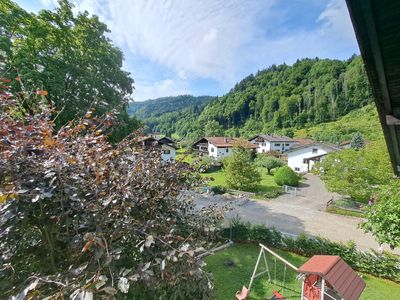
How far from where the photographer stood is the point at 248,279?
8.19 metres

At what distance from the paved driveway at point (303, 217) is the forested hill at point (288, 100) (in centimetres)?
4348

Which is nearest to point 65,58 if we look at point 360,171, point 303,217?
point 303,217

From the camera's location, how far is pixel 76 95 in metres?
11.3

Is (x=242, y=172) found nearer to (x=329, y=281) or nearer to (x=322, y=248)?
(x=322, y=248)

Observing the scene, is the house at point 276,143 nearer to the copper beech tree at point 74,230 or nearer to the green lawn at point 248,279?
the green lawn at point 248,279

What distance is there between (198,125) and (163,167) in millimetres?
A: 82920

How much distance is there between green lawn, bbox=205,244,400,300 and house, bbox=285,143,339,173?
82.5 feet

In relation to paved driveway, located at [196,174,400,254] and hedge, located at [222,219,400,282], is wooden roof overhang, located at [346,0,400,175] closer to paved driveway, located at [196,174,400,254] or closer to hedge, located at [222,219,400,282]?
paved driveway, located at [196,174,400,254]

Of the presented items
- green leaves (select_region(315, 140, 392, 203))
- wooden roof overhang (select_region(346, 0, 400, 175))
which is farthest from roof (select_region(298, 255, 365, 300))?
green leaves (select_region(315, 140, 392, 203))

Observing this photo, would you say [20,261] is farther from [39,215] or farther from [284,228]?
[284,228]

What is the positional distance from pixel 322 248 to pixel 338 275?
494 centimetres

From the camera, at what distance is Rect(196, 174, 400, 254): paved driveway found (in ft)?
41.8

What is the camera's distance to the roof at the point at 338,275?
4980mm

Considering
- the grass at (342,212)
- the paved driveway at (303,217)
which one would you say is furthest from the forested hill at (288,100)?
the grass at (342,212)
